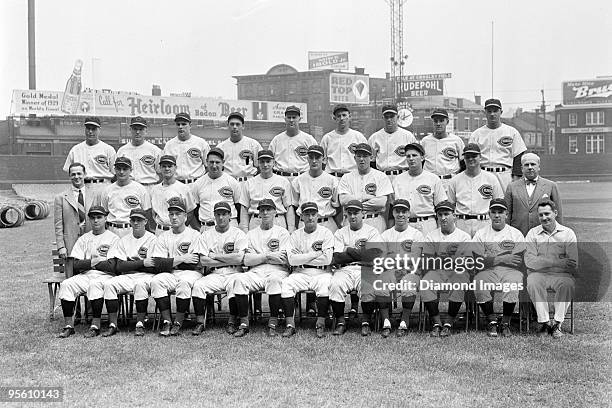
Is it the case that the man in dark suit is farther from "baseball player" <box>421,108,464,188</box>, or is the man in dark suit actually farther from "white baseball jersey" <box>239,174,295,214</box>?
"white baseball jersey" <box>239,174,295,214</box>

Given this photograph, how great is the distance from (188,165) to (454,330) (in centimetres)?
367

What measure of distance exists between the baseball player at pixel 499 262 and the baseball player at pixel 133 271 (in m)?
3.34

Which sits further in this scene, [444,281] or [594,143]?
[594,143]

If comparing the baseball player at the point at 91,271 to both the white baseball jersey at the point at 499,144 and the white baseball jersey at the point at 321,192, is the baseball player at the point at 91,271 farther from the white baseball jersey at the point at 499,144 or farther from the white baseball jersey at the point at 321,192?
the white baseball jersey at the point at 499,144

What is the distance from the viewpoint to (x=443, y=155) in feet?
25.3

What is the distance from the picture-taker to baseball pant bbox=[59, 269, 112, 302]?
6938mm

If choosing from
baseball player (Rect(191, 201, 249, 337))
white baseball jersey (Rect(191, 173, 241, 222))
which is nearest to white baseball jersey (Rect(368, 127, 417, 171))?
white baseball jersey (Rect(191, 173, 241, 222))

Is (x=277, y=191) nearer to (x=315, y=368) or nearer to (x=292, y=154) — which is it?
(x=292, y=154)

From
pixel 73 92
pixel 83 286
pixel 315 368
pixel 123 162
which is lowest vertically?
pixel 315 368

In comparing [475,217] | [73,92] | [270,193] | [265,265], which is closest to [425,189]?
[475,217]

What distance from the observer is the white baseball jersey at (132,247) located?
7202 millimetres

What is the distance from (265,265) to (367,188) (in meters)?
1.39

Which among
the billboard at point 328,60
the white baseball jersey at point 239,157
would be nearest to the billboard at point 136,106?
the billboard at point 328,60

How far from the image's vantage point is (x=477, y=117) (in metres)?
65.9
